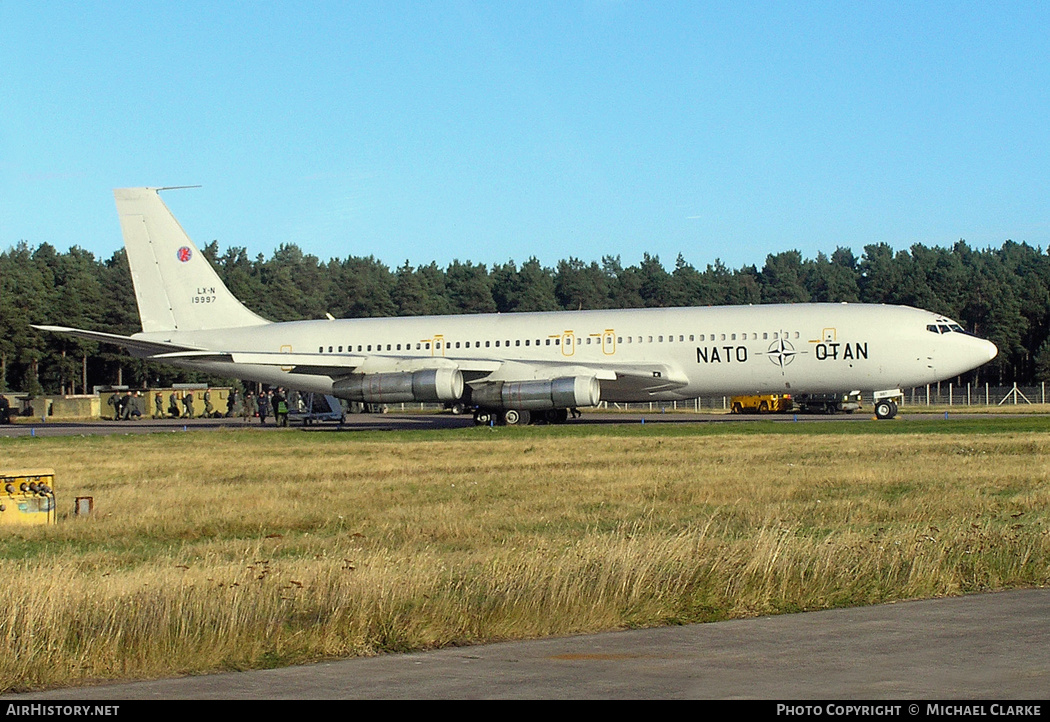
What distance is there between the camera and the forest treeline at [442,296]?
358 feet

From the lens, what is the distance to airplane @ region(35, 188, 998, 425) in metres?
43.8

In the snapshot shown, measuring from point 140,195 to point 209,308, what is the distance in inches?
205

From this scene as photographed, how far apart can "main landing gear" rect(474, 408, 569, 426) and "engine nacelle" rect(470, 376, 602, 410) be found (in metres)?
0.48

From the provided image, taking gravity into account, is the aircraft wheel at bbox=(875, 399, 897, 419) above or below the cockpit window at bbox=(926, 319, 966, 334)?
below

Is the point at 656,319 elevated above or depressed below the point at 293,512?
above

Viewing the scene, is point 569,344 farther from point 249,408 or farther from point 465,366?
point 249,408

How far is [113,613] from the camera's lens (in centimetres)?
1005

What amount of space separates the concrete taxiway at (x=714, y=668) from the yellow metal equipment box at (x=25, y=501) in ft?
33.5

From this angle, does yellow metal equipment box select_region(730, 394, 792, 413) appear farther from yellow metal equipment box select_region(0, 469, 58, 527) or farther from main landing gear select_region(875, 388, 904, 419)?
yellow metal equipment box select_region(0, 469, 58, 527)

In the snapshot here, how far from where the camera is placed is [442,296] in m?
171

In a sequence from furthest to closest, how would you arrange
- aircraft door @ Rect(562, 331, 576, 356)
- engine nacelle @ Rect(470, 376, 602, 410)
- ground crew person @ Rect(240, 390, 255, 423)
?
ground crew person @ Rect(240, 390, 255, 423), aircraft door @ Rect(562, 331, 576, 356), engine nacelle @ Rect(470, 376, 602, 410)

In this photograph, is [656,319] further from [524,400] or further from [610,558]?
[610,558]

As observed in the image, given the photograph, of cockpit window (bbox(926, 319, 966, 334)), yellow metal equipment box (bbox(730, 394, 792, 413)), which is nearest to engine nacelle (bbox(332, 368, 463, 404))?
cockpit window (bbox(926, 319, 966, 334))
